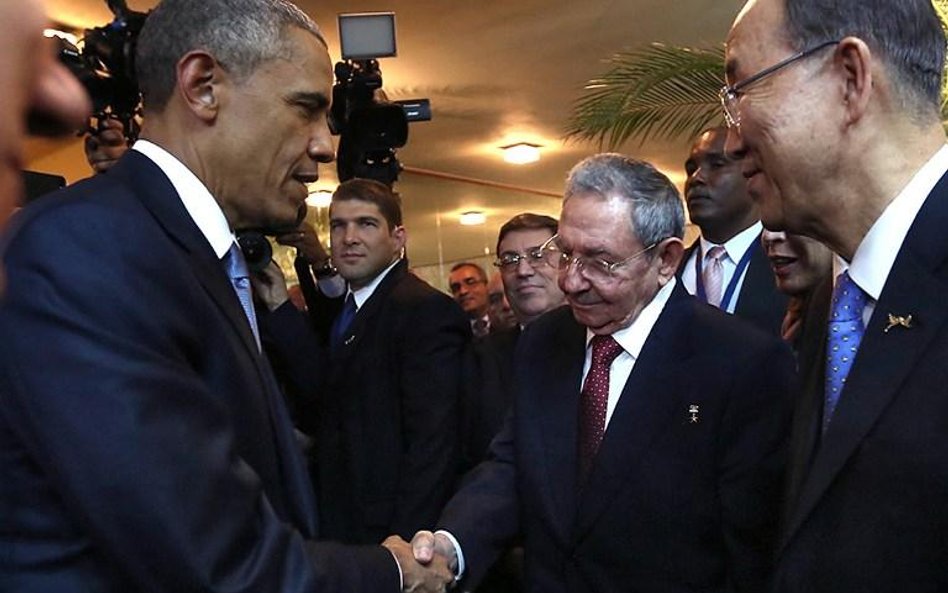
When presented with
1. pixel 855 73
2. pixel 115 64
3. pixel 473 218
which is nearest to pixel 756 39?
pixel 855 73

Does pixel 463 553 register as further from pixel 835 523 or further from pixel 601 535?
pixel 835 523

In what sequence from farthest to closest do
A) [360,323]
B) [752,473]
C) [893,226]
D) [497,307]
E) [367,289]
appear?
[497,307]
[367,289]
[360,323]
[752,473]
[893,226]

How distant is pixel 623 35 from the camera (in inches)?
270

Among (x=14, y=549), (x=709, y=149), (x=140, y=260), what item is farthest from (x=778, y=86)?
(x=709, y=149)

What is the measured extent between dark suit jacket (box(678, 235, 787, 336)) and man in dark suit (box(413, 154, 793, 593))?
0.91 metres

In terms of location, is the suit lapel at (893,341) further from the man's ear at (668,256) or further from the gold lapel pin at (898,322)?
the man's ear at (668,256)

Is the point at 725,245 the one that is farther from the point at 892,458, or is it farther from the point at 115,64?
the point at 892,458

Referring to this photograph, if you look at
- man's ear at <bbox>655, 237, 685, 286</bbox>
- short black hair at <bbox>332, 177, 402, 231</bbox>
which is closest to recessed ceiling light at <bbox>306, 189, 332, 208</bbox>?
short black hair at <bbox>332, 177, 402, 231</bbox>

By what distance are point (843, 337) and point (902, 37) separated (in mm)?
431

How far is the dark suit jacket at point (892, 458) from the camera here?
1321mm

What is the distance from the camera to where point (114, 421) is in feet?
3.98

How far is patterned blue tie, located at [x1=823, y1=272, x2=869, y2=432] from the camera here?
1.53 m

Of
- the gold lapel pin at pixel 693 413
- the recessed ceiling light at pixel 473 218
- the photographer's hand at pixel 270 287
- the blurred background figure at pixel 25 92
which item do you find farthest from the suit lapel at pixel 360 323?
the recessed ceiling light at pixel 473 218

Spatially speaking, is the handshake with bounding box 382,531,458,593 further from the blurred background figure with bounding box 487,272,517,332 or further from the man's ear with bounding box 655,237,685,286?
the blurred background figure with bounding box 487,272,517,332
